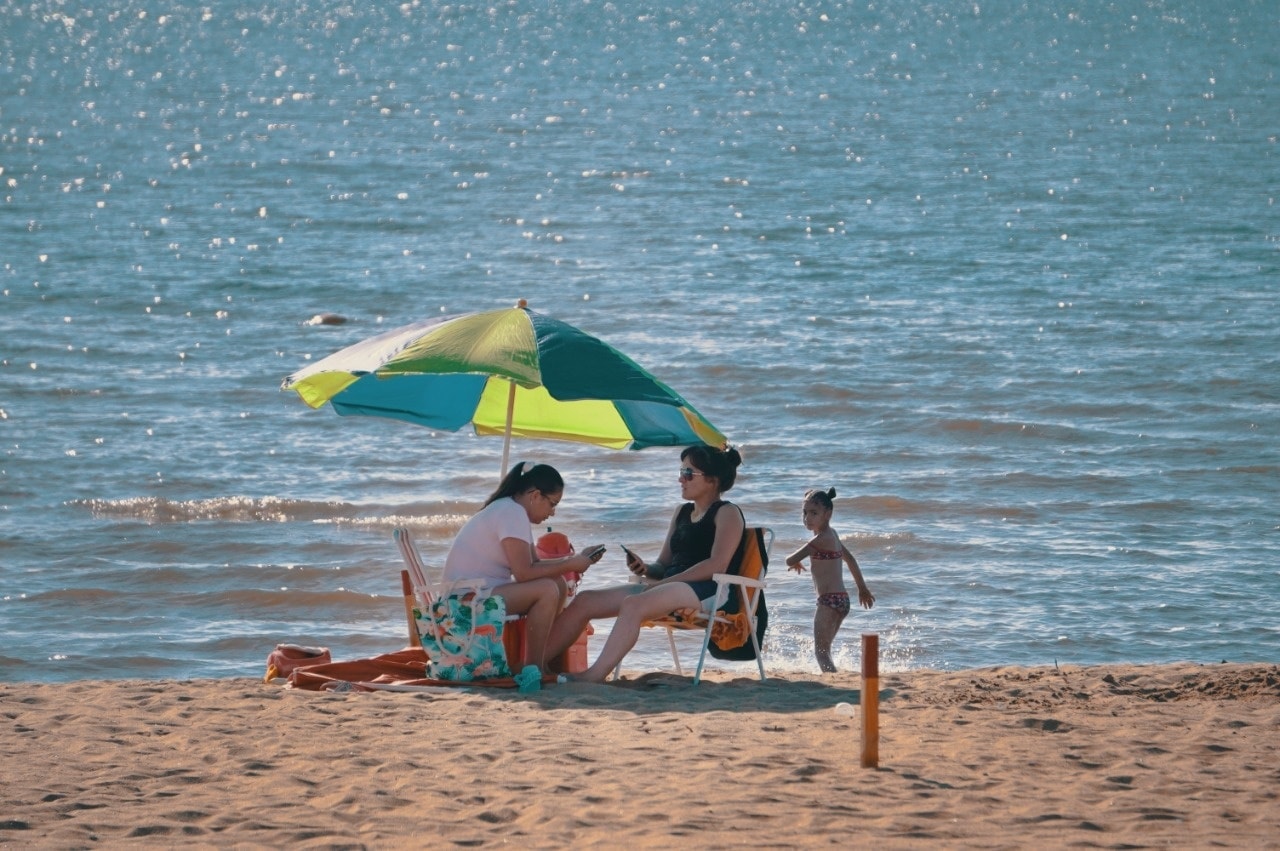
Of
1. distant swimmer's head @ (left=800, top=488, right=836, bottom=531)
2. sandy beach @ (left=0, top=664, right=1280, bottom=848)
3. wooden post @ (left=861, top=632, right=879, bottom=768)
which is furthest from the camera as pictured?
distant swimmer's head @ (left=800, top=488, right=836, bottom=531)

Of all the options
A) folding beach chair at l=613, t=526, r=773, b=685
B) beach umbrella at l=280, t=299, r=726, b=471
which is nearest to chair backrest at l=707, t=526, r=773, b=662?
folding beach chair at l=613, t=526, r=773, b=685

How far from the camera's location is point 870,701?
5.84 metres

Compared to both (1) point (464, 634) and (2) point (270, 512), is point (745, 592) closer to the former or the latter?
(1) point (464, 634)

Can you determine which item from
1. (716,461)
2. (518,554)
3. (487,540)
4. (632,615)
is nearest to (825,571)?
(716,461)

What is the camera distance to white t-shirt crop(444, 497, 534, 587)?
7.43 meters

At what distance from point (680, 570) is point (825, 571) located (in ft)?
2.98

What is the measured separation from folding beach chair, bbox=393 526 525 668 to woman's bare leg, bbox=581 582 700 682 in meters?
0.35

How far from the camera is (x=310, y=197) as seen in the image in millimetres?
33875

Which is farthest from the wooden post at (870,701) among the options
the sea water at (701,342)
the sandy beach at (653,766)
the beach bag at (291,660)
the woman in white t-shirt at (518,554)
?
the sea water at (701,342)

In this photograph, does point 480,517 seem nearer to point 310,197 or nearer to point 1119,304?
point 1119,304

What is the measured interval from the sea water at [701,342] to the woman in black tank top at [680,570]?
1.92 metres

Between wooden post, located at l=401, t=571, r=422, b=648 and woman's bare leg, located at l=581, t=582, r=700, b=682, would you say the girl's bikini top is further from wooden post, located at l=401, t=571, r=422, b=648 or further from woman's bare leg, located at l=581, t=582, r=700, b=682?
wooden post, located at l=401, t=571, r=422, b=648

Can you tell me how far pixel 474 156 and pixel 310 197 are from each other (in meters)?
8.08

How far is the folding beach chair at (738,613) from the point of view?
7.68 m
